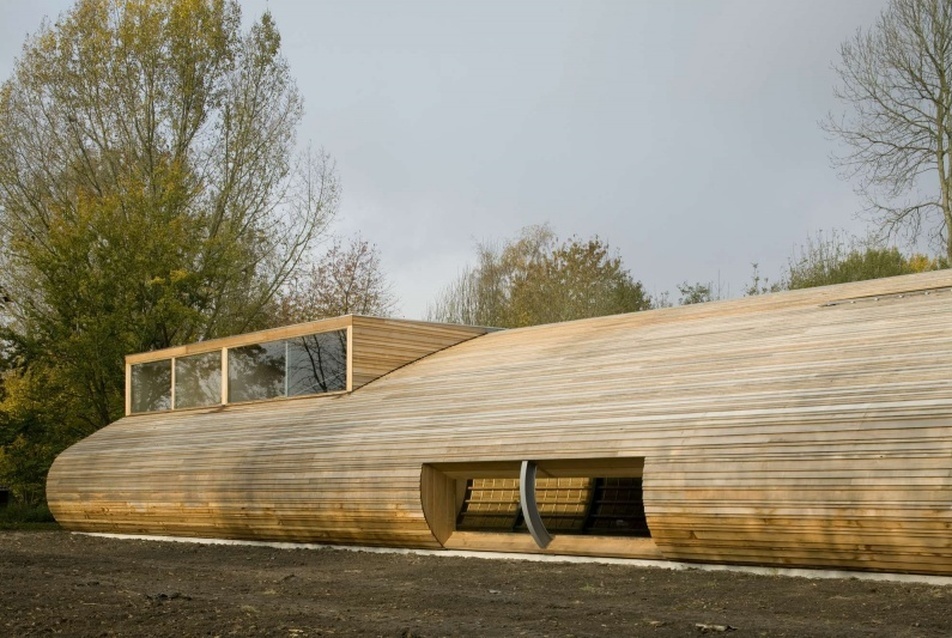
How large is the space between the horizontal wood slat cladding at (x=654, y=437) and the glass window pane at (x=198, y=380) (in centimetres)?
72

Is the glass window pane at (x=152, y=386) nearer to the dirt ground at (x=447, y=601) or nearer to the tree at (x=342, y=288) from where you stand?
the dirt ground at (x=447, y=601)

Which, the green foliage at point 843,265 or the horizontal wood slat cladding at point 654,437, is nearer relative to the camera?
the horizontal wood slat cladding at point 654,437

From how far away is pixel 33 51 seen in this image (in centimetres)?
2984

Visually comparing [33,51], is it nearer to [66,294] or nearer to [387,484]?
[66,294]

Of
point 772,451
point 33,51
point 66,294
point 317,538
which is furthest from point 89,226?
point 772,451

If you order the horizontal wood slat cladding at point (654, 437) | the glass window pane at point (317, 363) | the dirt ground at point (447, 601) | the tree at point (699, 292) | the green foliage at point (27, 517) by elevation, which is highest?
the tree at point (699, 292)

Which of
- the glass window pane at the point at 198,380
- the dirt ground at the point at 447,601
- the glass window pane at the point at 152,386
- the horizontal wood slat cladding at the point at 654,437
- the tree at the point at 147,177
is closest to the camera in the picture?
the dirt ground at the point at 447,601

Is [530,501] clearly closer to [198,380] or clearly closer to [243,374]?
[243,374]

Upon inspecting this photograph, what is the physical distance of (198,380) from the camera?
20953 mm

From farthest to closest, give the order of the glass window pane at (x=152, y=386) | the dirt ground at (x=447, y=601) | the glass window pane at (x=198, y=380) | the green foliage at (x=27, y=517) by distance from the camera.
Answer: the green foliage at (x=27, y=517) → the glass window pane at (x=152, y=386) → the glass window pane at (x=198, y=380) → the dirt ground at (x=447, y=601)

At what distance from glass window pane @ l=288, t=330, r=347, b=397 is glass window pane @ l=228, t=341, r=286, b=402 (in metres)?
0.32

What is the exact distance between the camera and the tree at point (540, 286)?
36.3 m

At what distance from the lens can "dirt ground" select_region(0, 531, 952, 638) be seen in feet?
26.3

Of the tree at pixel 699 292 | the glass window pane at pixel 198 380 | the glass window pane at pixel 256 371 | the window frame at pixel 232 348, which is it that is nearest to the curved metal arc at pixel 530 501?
the window frame at pixel 232 348
